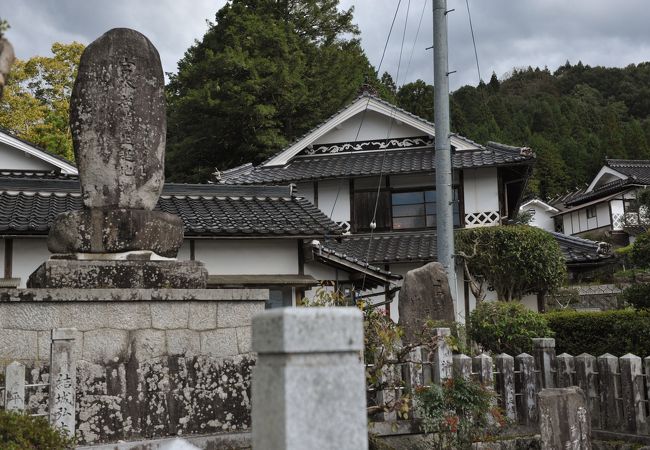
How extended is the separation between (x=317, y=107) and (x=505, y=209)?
12.6 metres

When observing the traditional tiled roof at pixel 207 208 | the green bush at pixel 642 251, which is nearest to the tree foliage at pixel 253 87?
the traditional tiled roof at pixel 207 208

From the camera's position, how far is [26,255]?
1252cm

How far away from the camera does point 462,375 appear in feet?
27.8

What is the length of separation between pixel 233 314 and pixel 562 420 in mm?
3845

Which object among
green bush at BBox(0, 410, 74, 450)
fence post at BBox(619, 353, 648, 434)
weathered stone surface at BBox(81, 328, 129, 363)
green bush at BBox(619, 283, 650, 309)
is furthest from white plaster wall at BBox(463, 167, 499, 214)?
green bush at BBox(0, 410, 74, 450)

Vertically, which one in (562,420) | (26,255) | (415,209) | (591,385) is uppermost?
(415,209)

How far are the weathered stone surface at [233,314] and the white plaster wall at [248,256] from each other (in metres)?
6.84

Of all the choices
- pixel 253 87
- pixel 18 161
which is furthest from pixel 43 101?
pixel 18 161

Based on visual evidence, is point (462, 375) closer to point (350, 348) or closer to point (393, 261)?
point (350, 348)

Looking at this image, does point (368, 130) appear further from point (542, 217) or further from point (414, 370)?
point (542, 217)

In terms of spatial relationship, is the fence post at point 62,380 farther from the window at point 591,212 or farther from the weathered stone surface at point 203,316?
the window at point 591,212

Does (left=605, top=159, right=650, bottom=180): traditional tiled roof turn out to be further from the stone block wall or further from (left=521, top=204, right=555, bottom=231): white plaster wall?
the stone block wall

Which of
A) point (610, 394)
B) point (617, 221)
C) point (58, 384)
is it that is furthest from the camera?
point (617, 221)

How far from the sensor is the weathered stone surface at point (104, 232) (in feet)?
22.5
